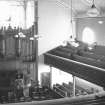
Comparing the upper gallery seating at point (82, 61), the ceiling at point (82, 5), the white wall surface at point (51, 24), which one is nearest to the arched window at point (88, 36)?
the upper gallery seating at point (82, 61)

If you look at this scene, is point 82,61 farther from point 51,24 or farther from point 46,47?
point 51,24

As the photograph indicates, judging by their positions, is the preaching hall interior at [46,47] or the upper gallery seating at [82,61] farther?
the preaching hall interior at [46,47]

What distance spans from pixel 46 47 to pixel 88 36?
3.35 m

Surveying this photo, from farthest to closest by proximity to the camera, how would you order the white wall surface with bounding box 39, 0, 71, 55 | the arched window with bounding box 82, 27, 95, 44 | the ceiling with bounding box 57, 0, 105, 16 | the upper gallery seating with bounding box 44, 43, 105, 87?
the white wall surface with bounding box 39, 0, 71, 55
the arched window with bounding box 82, 27, 95, 44
the ceiling with bounding box 57, 0, 105, 16
the upper gallery seating with bounding box 44, 43, 105, 87

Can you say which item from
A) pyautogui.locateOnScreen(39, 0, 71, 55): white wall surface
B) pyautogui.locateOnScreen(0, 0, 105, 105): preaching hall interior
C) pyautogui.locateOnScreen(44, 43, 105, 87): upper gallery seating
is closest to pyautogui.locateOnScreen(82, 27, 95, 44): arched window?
pyautogui.locateOnScreen(0, 0, 105, 105): preaching hall interior

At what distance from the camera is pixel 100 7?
45.3 ft

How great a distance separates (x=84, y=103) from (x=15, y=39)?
13.0 m

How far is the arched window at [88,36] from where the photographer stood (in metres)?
15.8

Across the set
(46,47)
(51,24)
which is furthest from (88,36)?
(46,47)

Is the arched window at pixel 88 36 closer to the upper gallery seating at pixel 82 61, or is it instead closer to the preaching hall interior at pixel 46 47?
the preaching hall interior at pixel 46 47

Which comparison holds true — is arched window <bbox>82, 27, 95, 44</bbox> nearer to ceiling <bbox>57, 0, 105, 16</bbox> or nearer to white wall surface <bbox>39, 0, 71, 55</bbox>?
ceiling <bbox>57, 0, 105, 16</bbox>

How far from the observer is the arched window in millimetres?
15781

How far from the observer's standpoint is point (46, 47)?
1767cm

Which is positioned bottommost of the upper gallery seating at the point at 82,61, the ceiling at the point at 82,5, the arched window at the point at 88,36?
the upper gallery seating at the point at 82,61
